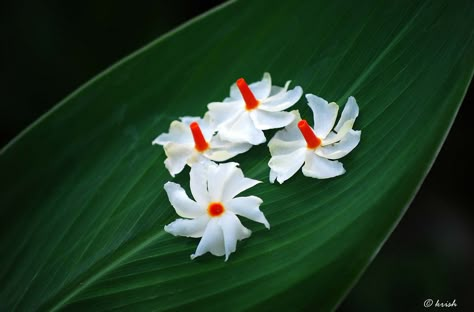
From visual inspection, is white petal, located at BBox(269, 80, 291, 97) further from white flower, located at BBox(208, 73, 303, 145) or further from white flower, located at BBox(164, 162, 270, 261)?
white flower, located at BBox(164, 162, 270, 261)

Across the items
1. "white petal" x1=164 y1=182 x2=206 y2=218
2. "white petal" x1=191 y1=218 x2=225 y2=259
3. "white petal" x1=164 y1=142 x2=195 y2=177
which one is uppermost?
"white petal" x1=164 y1=142 x2=195 y2=177

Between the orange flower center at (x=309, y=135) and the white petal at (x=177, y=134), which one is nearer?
the orange flower center at (x=309, y=135)

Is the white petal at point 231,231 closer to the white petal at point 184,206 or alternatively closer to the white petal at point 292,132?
the white petal at point 184,206

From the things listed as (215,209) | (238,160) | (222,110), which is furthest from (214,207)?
(222,110)

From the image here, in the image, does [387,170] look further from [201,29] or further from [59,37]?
[59,37]

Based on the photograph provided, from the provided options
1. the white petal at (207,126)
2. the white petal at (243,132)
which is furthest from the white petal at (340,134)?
the white petal at (207,126)

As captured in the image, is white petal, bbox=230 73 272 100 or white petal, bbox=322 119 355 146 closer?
white petal, bbox=322 119 355 146

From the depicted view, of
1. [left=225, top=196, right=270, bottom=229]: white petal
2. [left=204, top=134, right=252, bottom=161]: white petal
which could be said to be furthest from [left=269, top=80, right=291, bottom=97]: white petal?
[left=225, top=196, right=270, bottom=229]: white petal
